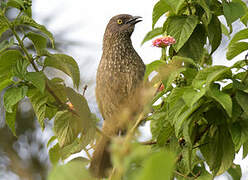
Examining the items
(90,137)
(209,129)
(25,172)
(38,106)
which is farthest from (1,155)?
(25,172)

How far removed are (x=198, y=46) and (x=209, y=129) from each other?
50 centimetres

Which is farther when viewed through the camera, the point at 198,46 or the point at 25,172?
the point at 198,46

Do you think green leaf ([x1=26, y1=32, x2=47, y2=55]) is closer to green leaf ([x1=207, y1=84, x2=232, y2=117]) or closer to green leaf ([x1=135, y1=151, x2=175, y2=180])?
green leaf ([x1=207, y1=84, x2=232, y2=117])

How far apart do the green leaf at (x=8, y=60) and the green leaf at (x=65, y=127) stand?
353mm

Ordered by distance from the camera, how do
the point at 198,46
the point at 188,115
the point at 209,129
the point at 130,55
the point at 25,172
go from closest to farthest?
the point at 25,172
the point at 188,115
the point at 209,129
the point at 198,46
the point at 130,55

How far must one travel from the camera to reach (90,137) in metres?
2.10

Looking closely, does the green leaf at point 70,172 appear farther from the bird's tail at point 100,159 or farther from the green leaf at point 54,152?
the green leaf at point 54,152

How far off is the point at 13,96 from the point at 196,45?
A: 3.56 ft

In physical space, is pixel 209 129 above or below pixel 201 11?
below

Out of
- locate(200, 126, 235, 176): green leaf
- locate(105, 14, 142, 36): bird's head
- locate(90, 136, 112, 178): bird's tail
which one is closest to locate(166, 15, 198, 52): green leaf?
locate(200, 126, 235, 176): green leaf

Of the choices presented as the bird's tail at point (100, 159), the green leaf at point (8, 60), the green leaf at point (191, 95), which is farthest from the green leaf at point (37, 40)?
the green leaf at point (191, 95)

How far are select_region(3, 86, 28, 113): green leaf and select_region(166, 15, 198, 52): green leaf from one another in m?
0.87

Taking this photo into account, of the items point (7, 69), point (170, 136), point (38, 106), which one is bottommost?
point (170, 136)

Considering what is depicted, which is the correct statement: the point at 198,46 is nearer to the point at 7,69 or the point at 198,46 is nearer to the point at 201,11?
the point at 201,11
